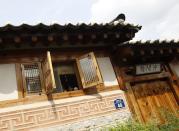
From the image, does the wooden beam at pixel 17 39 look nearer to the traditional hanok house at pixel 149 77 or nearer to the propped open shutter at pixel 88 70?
the propped open shutter at pixel 88 70

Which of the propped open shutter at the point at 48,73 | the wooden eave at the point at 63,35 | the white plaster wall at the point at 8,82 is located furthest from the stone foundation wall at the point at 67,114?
the wooden eave at the point at 63,35

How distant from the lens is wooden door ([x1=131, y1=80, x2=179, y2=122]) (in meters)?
9.38

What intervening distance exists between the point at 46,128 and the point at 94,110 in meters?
1.64

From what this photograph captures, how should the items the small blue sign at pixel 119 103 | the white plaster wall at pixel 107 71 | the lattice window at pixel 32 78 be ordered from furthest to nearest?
the white plaster wall at pixel 107 71, the small blue sign at pixel 119 103, the lattice window at pixel 32 78

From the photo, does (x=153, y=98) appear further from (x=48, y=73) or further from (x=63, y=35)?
(x=48, y=73)

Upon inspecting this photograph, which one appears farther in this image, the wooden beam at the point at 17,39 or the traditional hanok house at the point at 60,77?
the wooden beam at the point at 17,39

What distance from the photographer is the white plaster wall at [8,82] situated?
7570 mm

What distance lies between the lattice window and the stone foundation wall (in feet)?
1.75

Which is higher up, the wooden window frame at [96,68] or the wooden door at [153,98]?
the wooden window frame at [96,68]

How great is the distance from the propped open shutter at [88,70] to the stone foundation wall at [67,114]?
1.67 ft

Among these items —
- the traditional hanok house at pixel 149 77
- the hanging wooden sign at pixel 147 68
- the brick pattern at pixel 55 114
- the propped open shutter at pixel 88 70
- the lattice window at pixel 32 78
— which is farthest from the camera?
the hanging wooden sign at pixel 147 68

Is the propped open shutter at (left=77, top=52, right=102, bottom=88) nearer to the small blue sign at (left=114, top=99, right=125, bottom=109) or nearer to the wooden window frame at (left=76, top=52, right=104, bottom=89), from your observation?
the wooden window frame at (left=76, top=52, right=104, bottom=89)

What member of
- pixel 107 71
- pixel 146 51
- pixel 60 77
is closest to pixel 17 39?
pixel 60 77

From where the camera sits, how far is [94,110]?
8.45 metres
